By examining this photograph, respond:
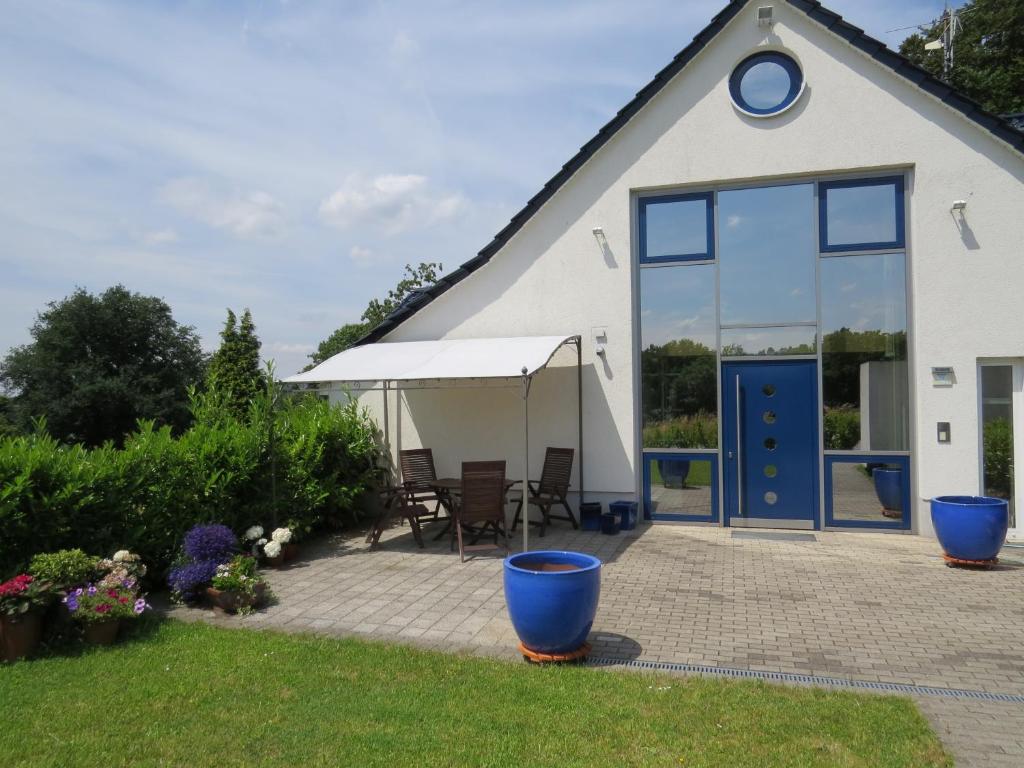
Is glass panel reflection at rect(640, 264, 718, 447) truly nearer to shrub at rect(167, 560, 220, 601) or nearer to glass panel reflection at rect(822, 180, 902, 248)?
glass panel reflection at rect(822, 180, 902, 248)

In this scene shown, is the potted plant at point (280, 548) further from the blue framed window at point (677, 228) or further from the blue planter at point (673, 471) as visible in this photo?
the blue framed window at point (677, 228)

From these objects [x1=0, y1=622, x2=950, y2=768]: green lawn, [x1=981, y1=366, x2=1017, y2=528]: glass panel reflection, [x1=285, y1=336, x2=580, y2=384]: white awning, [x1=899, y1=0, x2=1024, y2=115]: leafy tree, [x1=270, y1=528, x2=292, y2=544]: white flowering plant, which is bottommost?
[x1=0, y1=622, x2=950, y2=768]: green lawn

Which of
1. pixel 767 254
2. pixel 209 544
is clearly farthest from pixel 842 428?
pixel 209 544

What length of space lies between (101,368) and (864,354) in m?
40.7

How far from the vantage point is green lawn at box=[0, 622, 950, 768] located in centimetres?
388

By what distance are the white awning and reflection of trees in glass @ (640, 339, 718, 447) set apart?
1.27 metres

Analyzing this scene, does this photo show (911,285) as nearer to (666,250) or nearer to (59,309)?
(666,250)

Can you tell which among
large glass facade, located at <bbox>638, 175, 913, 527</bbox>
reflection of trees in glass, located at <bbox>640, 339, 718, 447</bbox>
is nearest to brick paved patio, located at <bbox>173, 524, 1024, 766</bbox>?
large glass facade, located at <bbox>638, 175, 913, 527</bbox>

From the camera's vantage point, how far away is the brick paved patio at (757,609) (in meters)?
5.08

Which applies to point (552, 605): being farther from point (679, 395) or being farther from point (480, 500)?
point (679, 395)

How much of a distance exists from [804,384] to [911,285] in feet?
6.06

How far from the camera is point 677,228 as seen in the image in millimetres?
10617

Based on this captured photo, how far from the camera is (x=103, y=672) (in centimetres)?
515

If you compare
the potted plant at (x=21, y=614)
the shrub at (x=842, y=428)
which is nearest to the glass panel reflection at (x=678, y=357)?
the shrub at (x=842, y=428)
